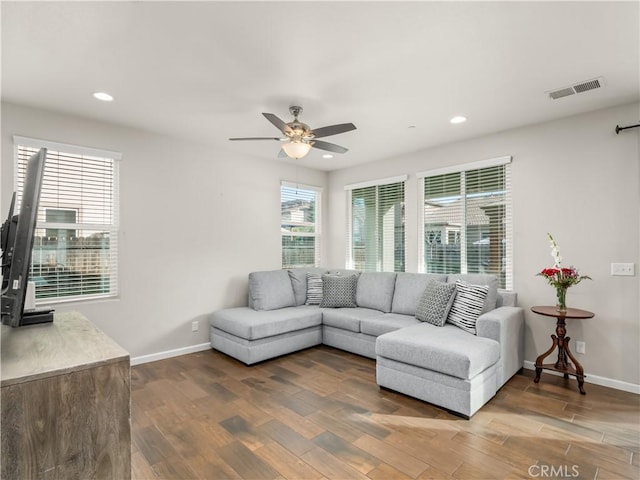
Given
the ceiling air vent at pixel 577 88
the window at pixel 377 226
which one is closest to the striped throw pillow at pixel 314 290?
the window at pixel 377 226

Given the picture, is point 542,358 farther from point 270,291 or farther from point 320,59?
point 320,59

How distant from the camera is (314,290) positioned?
4949 millimetres

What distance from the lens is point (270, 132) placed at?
3.97m

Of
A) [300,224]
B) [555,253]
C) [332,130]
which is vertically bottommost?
[555,253]

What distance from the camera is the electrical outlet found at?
314 cm

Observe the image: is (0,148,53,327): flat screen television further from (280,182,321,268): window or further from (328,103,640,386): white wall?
(280,182,321,268): window

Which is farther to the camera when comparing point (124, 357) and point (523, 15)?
point (523, 15)

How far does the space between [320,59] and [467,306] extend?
2667mm

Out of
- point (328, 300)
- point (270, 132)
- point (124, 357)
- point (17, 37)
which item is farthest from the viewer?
point (328, 300)

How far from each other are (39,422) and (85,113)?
3298mm

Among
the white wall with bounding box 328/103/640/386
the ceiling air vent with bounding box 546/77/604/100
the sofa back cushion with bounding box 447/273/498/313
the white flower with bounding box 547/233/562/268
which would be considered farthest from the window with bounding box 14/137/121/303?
the white flower with bounding box 547/233/562/268

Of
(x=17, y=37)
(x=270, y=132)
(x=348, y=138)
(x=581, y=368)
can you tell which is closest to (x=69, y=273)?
(x=17, y=37)

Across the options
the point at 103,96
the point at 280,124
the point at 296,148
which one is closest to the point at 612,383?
the point at 296,148

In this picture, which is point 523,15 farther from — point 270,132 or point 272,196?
point 272,196
